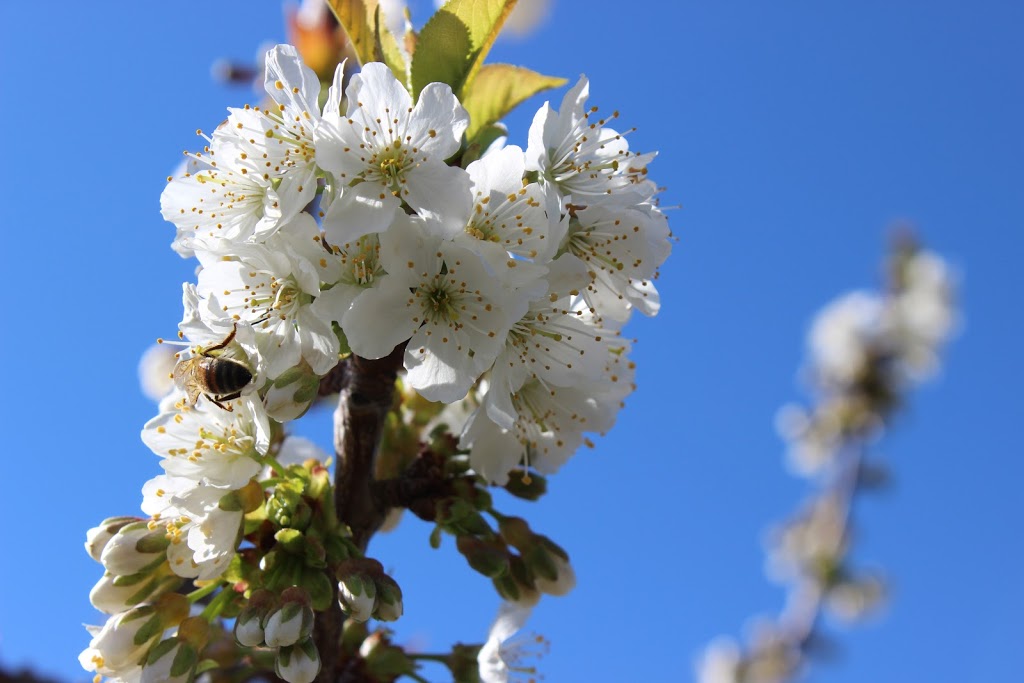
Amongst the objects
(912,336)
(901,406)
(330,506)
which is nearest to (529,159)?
(330,506)

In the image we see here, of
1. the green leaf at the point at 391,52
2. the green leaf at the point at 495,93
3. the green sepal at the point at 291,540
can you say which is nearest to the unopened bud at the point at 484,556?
the green sepal at the point at 291,540

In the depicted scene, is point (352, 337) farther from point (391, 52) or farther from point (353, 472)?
point (391, 52)

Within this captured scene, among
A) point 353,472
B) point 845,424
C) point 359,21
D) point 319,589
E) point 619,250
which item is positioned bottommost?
point 319,589

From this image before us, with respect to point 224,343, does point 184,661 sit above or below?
below

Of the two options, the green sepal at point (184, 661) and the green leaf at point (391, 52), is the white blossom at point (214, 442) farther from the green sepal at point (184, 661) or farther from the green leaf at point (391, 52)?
the green leaf at point (391, 52)

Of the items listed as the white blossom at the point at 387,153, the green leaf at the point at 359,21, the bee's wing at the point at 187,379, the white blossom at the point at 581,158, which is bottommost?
the bee's wing at the point at 187,379

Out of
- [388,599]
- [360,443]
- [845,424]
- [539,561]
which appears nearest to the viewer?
[388,599]

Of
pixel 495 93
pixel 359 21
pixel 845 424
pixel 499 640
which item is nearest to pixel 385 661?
pixel 499 640
